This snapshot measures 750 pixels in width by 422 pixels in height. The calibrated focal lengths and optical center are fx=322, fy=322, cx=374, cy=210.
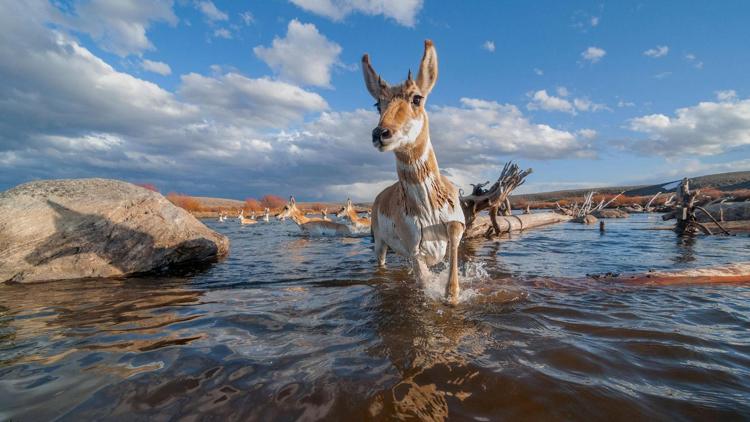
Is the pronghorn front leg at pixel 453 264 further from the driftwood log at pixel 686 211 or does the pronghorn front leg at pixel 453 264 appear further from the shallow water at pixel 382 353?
the driftwood log at pixel 686 211

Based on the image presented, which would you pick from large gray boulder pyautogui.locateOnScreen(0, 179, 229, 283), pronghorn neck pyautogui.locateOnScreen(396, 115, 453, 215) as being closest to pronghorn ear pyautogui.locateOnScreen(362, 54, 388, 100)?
pronghorn neck pyautogui.locateOnScreen(396, 115, 453, 215)

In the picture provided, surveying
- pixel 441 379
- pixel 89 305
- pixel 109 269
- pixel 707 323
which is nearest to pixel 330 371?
pixel 441 379

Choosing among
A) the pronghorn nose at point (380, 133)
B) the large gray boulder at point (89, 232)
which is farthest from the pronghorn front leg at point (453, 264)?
the large gray boulder at point (89, 232)

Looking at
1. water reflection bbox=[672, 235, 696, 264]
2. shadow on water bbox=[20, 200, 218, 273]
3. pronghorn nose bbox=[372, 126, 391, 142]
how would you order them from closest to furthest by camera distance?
pronghorn nose bbox=[372, 126, 391, 142]
shadow on water bbox=[20, 200, 218, 273]
water reflection bbox=[672, 235, 696, 264]

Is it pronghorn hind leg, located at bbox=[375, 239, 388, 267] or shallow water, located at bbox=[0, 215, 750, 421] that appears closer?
shallow water, located at bbox=[0, 215, 750, 421]

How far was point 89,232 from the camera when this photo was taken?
852cm

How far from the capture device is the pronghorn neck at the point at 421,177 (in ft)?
16.6

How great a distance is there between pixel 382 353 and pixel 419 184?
281 centimetres

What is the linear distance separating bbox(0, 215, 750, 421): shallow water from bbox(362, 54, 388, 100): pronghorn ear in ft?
11.6

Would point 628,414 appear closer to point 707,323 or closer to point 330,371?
point 330,371

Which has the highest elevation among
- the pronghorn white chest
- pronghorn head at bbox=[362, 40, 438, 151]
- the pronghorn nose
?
pronghorn head at bbox=[362, 40, 438, 151]

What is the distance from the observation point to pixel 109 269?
8227 millimetres

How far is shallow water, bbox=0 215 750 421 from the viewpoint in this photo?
7.79 feet

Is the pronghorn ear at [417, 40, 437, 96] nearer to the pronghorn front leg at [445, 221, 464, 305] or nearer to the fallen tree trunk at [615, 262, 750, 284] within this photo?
the pronghorn front leg at [445, 221, 464, 305]
